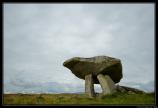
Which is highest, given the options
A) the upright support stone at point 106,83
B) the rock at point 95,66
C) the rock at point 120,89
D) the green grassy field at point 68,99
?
the rock at point 95,66

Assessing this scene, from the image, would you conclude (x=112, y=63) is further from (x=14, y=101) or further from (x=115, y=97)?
(x=14, y=101)

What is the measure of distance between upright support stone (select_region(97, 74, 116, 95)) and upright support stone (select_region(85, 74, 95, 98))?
56cm

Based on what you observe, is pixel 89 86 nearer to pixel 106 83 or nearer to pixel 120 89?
pixel 106 83

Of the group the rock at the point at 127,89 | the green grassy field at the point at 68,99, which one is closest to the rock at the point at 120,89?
the rock at the point at 127,89

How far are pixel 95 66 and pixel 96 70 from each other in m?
0.48

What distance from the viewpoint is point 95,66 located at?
1953cm

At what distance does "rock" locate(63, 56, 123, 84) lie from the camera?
1911cm

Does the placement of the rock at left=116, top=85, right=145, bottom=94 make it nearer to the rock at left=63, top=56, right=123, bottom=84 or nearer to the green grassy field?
the rock at left=63, top=56, right=123, bottom=84

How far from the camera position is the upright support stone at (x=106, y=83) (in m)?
19.7

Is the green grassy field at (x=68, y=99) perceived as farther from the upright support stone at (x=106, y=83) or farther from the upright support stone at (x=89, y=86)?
the upright support stone at (x=89, y=86)

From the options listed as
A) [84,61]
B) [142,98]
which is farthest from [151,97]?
[84,61]

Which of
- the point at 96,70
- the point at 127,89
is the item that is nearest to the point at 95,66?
the point at 96,70

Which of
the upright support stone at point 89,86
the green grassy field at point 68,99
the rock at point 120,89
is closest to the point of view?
the green grassy field at point 68,99

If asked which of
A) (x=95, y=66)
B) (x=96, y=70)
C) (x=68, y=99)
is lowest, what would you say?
(x=68, y=99)
